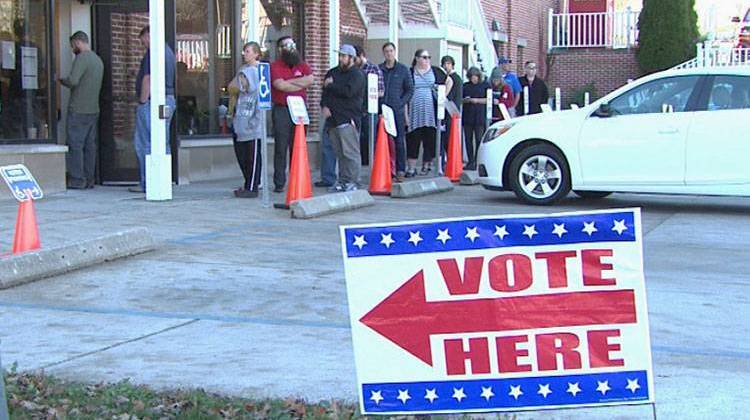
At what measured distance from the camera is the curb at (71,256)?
7.30 metres

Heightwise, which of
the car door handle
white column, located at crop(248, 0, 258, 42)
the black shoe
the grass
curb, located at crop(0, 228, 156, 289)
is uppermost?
white column, located at crop(248, 0, 258, 42)

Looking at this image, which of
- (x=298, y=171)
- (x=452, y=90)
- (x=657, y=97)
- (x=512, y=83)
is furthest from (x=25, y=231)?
(x=512, y=83)

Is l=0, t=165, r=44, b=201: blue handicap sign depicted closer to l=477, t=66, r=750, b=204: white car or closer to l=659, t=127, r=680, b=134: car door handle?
l=477, t=66, r=750, b=204: white car

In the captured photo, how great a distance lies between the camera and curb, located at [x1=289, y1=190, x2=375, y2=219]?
10617 mm

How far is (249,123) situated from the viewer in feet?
39.0

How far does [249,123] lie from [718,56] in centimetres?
1708

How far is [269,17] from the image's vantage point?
16250 millimetres

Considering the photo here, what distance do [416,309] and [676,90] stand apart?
8.27 metres

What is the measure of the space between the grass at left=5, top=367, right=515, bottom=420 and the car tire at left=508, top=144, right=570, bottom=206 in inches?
303

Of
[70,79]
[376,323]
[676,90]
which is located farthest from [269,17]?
[376,323]

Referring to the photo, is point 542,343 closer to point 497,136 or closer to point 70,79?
point 497,136

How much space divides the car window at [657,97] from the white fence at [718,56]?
14.3 metres

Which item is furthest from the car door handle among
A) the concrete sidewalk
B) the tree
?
the tree

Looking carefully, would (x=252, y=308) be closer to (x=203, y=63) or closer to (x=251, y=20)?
(x=203, y=63)
